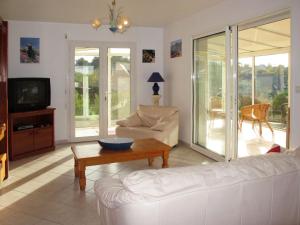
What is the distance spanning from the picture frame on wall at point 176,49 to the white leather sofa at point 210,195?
4.48m

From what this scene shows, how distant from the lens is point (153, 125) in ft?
17.9

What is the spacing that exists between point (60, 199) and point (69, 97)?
3303 mm

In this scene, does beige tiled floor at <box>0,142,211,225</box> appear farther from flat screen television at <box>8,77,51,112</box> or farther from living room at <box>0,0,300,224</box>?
flat screen television at <box>8,77,51,112</box>

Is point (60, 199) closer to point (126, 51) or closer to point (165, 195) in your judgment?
point (165, 195)

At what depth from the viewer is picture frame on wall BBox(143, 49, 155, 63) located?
6555 mm

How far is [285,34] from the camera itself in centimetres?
464

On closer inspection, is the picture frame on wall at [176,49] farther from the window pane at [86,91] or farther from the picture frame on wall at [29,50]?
the picture frame on wall at [29,50]

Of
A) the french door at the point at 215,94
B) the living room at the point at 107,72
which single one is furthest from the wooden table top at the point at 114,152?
the french door at the point at 215,94

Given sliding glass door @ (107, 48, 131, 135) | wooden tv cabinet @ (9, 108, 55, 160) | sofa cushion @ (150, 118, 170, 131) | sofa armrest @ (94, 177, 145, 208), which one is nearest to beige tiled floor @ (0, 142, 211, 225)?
wooden tv cabinet @ (9, 108, 55, 160)

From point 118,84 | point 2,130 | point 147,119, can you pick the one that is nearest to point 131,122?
point 147,119

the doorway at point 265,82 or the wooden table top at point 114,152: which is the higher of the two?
the doorway at point 265,82

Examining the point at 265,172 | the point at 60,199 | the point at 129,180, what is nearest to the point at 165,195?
the point at 129,180

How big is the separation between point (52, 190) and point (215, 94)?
294cm

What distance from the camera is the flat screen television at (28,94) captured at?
16.1 feet
